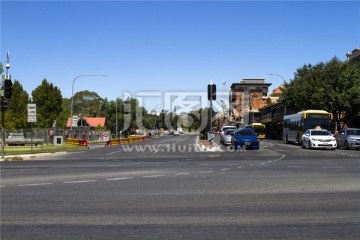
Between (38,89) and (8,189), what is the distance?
69095mm

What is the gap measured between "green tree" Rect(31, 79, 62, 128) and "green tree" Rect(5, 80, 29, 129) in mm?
2026

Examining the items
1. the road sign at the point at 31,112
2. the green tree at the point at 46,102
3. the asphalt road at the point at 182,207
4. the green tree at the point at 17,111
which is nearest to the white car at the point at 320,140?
the asphalt road at the point at 182,207

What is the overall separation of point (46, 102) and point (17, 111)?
203 inches

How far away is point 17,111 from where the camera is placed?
77875mm

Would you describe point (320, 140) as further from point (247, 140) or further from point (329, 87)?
point (329, 87)

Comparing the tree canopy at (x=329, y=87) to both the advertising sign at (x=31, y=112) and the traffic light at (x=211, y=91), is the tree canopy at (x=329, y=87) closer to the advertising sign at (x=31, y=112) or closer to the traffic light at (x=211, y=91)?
the traffic light at (x=211, y=91)

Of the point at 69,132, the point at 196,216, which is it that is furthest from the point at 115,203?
the point at 69,132

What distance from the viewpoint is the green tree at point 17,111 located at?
76562 millimetres

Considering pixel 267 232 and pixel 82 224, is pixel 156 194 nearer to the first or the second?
pixel 82 224

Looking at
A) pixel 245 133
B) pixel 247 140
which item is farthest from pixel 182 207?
pixel 245 133

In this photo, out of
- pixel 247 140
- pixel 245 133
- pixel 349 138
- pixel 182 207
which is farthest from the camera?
pixel 245 133

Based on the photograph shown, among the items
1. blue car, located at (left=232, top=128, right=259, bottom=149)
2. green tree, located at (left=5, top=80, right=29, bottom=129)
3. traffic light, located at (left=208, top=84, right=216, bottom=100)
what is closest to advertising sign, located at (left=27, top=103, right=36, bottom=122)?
traffic light, located at (left=208, top=84, right=216, bottom=100)

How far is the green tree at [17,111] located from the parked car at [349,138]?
56.4 meters

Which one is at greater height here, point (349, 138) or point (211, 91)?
point (211, 91)
